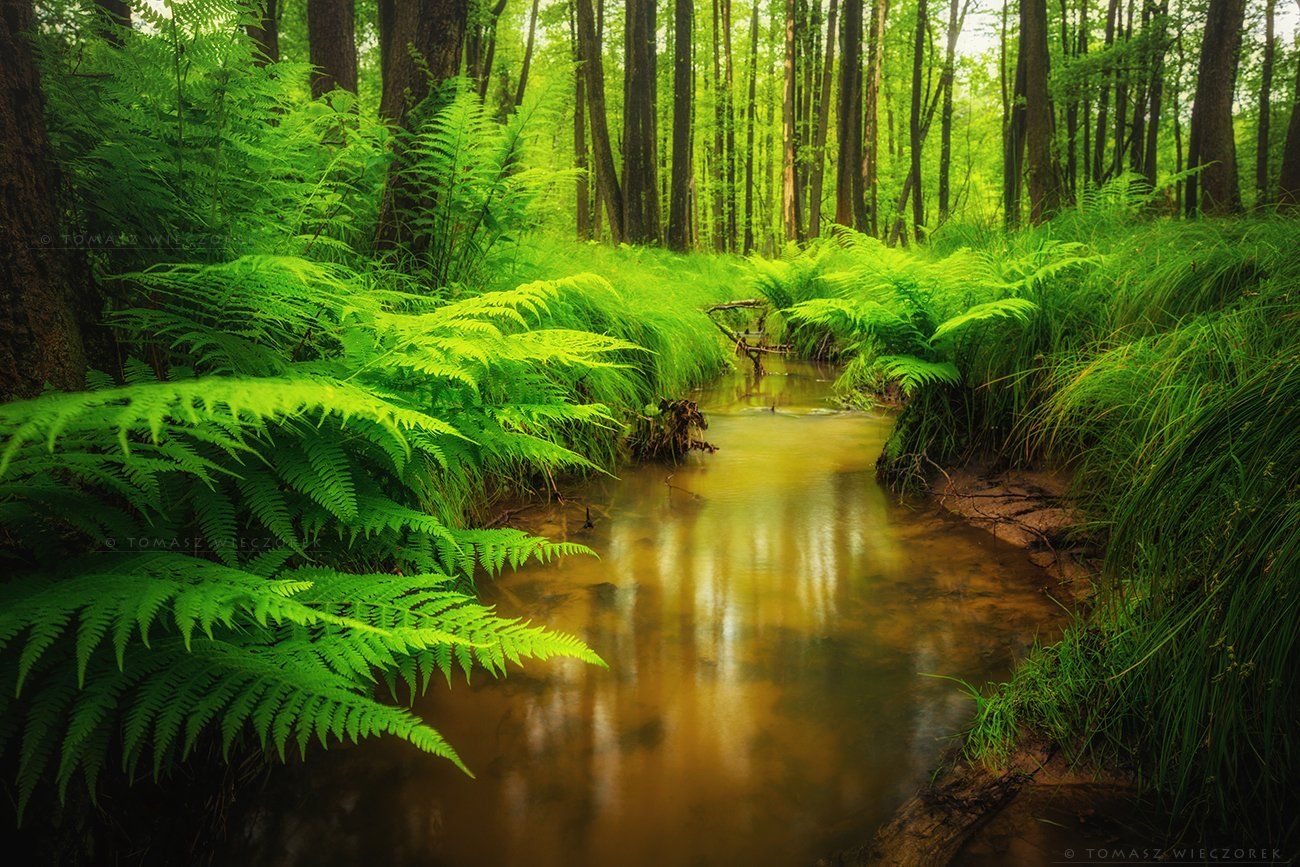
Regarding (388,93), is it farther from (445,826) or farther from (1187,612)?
(1187,612)

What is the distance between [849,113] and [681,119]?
2993mm

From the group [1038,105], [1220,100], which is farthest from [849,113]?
[1220,100]

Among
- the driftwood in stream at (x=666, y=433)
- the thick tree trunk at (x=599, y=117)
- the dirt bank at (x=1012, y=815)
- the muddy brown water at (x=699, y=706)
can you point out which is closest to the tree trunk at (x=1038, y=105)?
the thick tree trunk at (x=599, y=117)

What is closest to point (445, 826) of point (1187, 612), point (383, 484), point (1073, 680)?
point (383, 484)

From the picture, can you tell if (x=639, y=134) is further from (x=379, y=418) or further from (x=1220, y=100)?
(x=379, y=418)

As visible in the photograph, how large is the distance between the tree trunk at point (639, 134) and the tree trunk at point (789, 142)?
18.9 feet

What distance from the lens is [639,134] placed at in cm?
1069

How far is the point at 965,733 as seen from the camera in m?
2.05

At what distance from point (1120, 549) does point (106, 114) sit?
3.32 meters

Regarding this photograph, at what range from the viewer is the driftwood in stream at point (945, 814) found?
1.63 metres

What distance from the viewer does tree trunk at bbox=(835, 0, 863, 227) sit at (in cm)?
1137

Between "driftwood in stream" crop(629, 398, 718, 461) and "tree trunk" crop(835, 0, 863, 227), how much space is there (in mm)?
8289

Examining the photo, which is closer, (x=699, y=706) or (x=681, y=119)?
(x=699, y=706)

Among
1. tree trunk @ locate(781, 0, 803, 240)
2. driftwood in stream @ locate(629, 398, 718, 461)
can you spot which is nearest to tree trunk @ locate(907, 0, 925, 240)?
tree trunk @ locate(781, 0, 803, 240)
